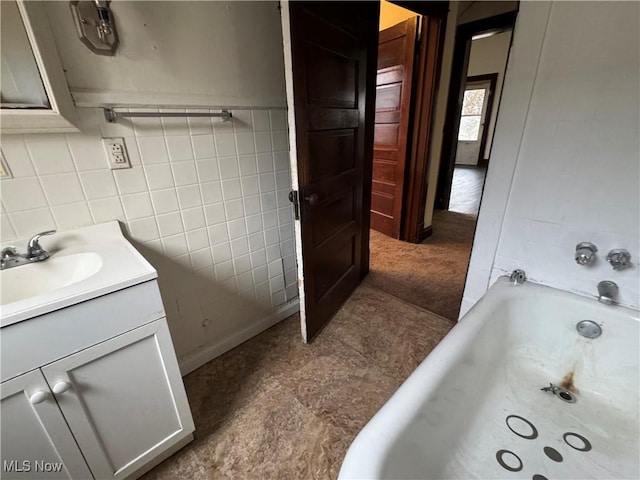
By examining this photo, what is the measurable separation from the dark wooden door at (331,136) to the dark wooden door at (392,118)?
0.79 meters

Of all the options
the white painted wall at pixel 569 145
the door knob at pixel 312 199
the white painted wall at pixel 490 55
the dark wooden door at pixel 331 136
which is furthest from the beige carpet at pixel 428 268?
the white painted wall at pixel 490 55

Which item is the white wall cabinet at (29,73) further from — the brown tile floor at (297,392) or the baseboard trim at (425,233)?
the baseboard trim at (425,233)

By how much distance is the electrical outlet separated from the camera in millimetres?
1058

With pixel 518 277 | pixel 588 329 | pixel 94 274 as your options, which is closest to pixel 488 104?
pixel 518 277

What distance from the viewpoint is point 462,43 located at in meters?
3.05

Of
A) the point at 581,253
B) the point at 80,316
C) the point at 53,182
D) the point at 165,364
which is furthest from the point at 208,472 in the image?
the point at 581,253

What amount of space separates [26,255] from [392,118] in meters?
2.61

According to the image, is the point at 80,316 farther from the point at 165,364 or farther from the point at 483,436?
the point at 483,436

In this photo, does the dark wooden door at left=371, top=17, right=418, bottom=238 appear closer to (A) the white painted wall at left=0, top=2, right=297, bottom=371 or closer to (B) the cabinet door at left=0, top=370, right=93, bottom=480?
(A) the white painted wall at left=0, top=2, right=297, bottom=371

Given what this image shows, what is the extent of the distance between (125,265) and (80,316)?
178mm

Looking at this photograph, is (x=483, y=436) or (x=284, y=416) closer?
(x=483, y=436)

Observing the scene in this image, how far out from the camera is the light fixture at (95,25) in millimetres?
920

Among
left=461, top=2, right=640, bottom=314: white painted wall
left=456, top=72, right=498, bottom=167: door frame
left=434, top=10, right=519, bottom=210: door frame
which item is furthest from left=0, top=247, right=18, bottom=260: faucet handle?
left=456, top=72, right=498, bottom=167: door frame

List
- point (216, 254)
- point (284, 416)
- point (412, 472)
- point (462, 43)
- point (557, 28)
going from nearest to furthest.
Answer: point (412, 472), point (557, 28), point (284, 416), point (216, 254), point (462, 43)
